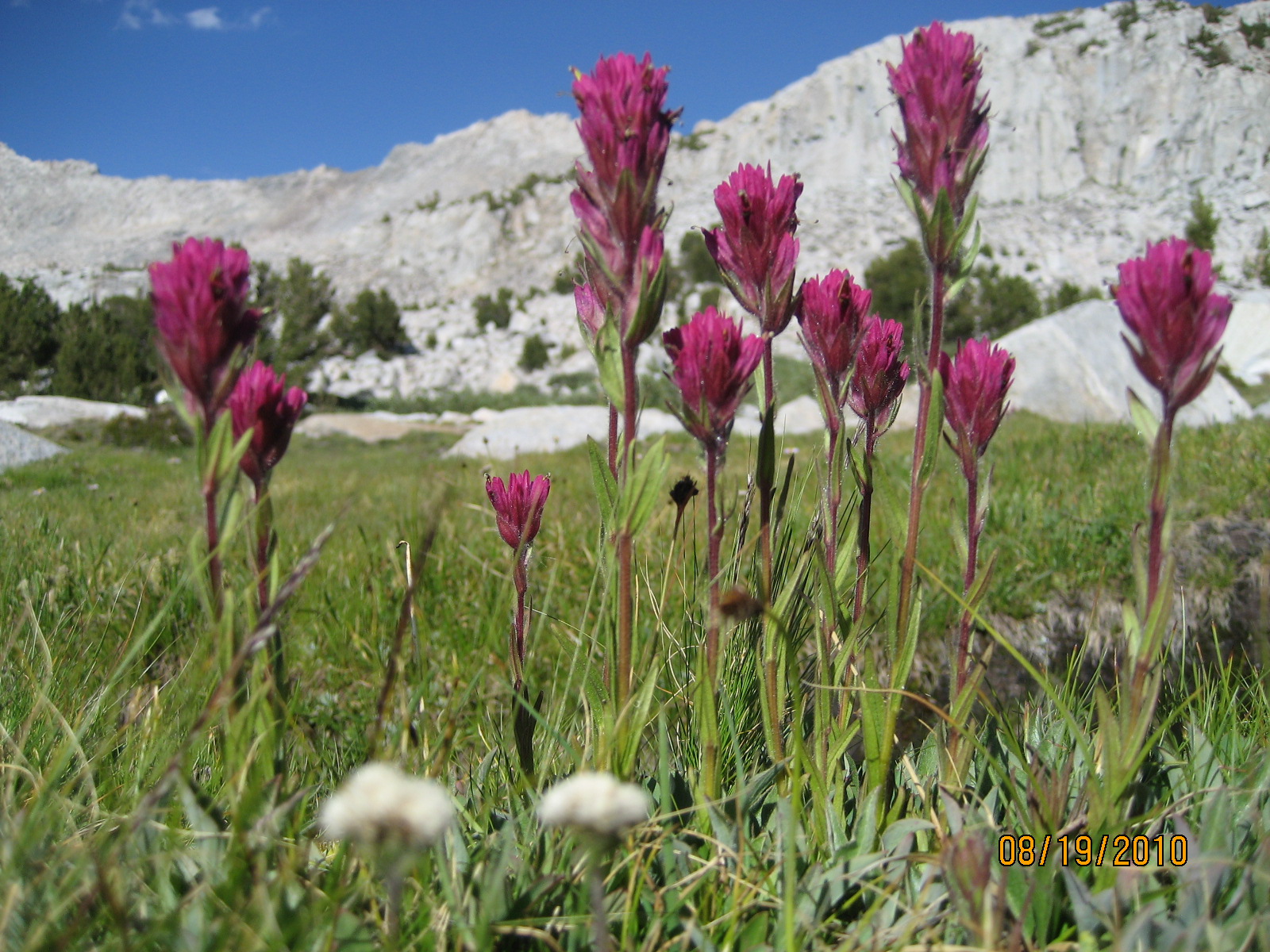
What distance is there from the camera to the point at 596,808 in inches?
22.2

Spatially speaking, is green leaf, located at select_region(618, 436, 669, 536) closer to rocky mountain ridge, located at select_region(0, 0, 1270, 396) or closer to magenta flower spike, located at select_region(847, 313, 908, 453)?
magenta flower spike, located at select_region(847, 313, 908, 453)

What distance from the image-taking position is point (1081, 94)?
159 ft

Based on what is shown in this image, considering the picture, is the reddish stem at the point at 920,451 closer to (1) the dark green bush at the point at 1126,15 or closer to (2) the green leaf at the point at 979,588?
(2) the green leaf at the point at 979,588

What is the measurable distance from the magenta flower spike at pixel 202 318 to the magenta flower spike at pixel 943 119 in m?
0.96

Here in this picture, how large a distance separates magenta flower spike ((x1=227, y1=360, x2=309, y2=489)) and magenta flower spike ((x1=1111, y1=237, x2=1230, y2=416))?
3.66 feet

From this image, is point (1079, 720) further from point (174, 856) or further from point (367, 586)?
point (367, 586)

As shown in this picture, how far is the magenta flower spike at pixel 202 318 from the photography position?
0.86 m

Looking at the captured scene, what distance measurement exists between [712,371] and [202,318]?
63 cm

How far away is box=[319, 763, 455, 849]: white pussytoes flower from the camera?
0.53m

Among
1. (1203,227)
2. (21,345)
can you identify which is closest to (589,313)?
(21,345)

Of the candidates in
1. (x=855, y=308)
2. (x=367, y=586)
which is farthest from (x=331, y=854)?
(x=367, y=586)

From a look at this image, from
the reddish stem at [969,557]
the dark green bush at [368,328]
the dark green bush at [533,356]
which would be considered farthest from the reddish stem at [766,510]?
the dark green bush at [368,328]

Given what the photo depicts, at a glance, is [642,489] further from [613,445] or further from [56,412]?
[56,412]

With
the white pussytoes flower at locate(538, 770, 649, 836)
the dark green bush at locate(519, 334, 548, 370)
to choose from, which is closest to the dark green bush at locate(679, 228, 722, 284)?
the dark green bush at locate(519, 334, 548, 370)
